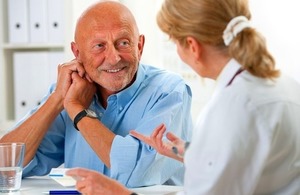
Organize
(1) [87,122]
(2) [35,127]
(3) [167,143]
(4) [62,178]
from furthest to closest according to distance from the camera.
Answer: (2) [35,127] → (1) [87,122] → (4) [62,178] → (3) [167,143]

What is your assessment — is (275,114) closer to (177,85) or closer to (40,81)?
(177,85)

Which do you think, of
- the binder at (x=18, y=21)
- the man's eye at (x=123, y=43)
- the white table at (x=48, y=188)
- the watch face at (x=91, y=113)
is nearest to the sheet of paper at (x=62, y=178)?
the white table at (x=48, y=188)

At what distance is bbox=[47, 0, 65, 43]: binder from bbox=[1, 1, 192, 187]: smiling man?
1.00 m

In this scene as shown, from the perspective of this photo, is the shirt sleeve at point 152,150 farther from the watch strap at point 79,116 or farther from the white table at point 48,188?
the watch strap at point 79,116

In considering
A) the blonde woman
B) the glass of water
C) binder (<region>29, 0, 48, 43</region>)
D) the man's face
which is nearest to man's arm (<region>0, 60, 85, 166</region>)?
the man's face

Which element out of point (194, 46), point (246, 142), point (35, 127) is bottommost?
point (35, 127)

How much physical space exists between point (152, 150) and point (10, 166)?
0.44 meters

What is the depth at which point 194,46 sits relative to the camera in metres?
1.42

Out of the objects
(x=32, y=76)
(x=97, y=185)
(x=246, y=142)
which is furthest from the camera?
(x=32, y=76)

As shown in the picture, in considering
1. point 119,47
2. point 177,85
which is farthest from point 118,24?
point 177,85

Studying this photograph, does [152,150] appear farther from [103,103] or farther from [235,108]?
[235,108]

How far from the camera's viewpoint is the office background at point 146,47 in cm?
316

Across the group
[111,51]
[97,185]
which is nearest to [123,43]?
[111,51]

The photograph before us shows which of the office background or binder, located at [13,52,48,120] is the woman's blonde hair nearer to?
the office background
